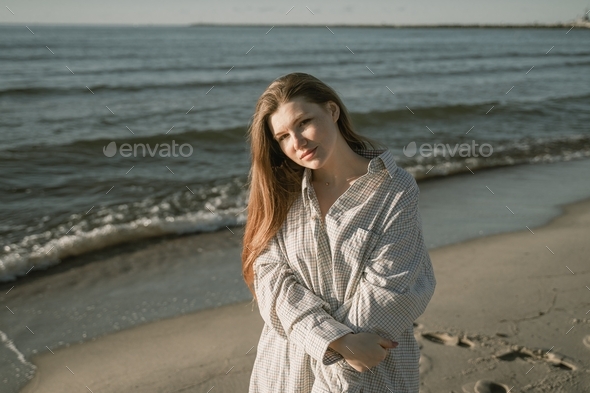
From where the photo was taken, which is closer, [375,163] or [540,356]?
[375,163]

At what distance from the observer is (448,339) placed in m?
3.58

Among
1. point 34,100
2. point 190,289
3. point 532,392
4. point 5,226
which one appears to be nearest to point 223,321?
point 190,289

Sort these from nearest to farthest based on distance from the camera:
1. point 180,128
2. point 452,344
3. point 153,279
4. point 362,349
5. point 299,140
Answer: point 362,349, point 299,140, point 452,344, point 153,279, point 180,128

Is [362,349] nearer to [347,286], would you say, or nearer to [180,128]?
[347,286]

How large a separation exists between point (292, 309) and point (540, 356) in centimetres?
199

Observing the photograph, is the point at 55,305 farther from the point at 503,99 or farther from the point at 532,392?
the point at 503,99

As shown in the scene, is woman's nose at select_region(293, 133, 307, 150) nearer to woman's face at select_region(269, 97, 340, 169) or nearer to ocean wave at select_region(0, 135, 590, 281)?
woman's face at select_region(269, 97, 340, 169)

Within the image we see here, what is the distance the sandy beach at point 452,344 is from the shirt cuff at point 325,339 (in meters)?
1.42

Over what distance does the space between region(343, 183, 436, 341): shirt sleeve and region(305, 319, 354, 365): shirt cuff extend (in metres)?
0.06

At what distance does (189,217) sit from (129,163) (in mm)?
3046

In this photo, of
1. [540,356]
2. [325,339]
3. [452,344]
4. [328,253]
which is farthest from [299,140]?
[540,356]

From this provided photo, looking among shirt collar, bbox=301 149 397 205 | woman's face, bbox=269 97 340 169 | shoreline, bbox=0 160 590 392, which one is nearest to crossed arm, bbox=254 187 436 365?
shirt collar, bbox=301 149 397 205

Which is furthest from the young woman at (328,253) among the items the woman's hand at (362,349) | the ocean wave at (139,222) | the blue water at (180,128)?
the blue water at (180,128)

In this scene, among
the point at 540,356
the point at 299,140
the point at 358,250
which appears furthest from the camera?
the point at 540,356
